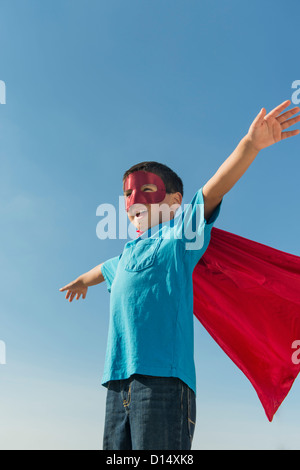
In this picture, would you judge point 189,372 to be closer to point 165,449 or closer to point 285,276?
point 165,449

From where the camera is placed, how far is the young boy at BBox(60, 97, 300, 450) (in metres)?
2.41

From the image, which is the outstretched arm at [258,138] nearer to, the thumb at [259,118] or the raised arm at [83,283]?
the thumb at [259,118]

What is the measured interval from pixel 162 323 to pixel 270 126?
132cm

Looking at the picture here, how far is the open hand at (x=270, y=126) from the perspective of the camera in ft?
8.26

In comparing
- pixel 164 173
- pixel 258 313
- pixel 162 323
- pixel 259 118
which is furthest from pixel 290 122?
pixel 258 313

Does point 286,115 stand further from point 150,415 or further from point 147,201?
point 150,415

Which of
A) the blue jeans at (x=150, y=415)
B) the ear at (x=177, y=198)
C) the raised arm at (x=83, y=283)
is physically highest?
the ear at (x=177, y=198)

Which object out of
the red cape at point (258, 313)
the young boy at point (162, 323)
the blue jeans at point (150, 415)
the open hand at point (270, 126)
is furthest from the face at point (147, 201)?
the blue jeans at point (150, 415)

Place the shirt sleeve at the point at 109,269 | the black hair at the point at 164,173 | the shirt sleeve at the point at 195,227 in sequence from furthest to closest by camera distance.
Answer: the shirt sleeve at the point at 109,269, the black hair at the point at 164,173, the shirt sleeve at the point at 195,227

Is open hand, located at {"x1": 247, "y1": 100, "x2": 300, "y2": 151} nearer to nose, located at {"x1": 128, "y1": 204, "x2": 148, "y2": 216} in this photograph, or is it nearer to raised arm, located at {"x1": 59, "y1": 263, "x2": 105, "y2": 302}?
nose, located at {"x1": 128, "y1": 204, "x2": 148, "y2": 216}

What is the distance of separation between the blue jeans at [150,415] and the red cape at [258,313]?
1.47m

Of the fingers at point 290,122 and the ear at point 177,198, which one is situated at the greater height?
the ear at point 177,198

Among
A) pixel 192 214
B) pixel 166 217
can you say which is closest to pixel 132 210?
pixel 166 217

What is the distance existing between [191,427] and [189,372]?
0.30 metres
